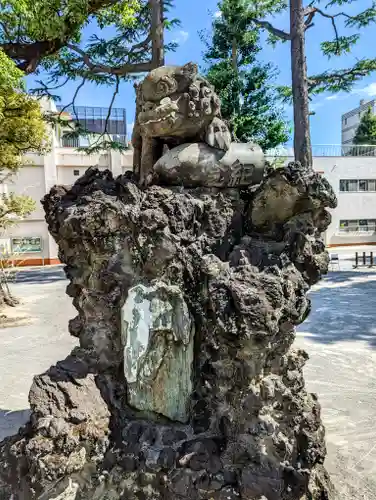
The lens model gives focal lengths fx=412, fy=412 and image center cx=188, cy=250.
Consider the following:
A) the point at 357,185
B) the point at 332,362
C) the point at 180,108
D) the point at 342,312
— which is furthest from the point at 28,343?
the point at 357,185

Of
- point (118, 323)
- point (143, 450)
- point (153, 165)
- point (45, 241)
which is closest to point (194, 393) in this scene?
point (143, 450)

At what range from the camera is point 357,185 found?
70.0 ft

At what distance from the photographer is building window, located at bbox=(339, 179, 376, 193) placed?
835 inches

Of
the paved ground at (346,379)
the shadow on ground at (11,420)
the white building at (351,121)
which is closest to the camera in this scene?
the paved ground at (346,379)

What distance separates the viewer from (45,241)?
1831 centimetres

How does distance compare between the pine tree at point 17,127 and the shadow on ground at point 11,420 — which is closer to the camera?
the shadow on ground at point 11,420

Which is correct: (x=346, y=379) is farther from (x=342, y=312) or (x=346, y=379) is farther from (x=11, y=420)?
(x=11, y=420)

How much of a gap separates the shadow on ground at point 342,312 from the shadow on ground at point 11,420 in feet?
14.1

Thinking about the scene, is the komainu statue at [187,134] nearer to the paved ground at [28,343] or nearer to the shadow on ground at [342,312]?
the paved ground at [28,343]

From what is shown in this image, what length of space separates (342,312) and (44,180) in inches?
557

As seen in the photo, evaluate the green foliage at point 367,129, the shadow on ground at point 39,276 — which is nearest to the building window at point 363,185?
the green foliage at point 367,129

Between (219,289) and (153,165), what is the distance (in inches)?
40.5

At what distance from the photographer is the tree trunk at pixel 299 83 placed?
301 inches

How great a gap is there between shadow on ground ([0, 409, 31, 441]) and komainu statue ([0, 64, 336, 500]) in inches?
54.3
